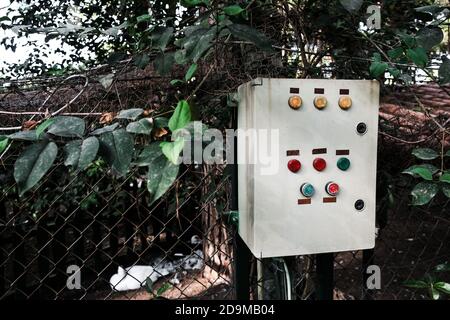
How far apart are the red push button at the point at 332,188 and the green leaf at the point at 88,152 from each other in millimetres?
462

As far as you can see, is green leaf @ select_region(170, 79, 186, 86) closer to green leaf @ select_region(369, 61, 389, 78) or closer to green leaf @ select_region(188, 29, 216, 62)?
green leaf @ select_region(188, 29, 216, 62)

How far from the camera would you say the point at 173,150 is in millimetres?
487

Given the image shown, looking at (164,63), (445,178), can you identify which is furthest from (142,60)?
(445,178)

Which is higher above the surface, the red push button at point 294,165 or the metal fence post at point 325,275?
the red push button at point 294,165

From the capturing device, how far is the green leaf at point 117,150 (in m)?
0.51

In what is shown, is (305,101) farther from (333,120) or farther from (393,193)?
(393,193)

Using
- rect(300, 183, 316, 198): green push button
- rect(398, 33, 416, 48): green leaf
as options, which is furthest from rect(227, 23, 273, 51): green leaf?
rect(398, 33, 416, 48): green leaf

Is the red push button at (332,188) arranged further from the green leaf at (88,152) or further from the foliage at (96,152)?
the green leaf at (88,152)

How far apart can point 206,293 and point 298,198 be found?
49.7 inches

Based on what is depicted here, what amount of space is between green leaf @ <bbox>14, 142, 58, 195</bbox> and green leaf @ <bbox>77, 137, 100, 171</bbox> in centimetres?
4

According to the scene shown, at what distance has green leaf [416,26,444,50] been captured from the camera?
2.87ft

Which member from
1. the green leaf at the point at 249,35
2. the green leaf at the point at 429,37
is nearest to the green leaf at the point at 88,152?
the green leaf at the point at 249,35

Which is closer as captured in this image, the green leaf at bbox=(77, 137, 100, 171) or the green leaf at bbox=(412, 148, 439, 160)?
the green leaf at bbox=(77, 137, 100, 171)
